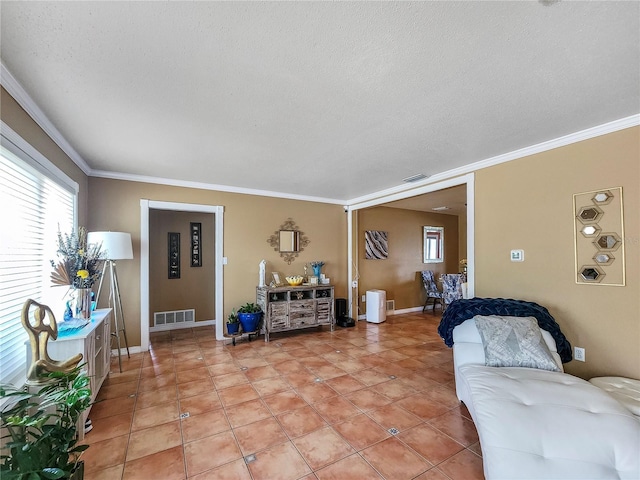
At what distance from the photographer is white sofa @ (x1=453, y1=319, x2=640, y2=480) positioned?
1.33m

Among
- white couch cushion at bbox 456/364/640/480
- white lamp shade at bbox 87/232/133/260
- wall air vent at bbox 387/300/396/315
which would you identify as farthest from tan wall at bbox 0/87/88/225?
wall air vent at bbox 387/300/396/315

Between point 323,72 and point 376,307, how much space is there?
461cm

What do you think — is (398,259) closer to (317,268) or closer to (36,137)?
(317,268)

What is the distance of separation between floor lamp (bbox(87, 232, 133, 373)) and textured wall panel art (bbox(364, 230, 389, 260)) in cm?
423

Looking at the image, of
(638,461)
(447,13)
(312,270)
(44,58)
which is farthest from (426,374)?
(44,58)

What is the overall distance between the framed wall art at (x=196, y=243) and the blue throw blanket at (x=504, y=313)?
4443 millimetres

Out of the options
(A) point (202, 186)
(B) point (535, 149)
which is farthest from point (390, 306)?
(A) point (202, 186)

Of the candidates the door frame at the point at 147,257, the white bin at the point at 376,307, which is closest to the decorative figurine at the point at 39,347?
the door frame at the point at 147,257

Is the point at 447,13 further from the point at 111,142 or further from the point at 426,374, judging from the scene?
the point at 426,374

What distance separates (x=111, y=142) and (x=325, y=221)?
3.60 metres

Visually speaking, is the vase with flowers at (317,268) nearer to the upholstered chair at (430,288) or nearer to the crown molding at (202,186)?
the crown molding at (202,186)

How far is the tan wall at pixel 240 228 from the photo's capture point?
12.7 ft

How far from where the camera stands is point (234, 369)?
3.35m

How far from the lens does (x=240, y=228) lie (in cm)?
471
